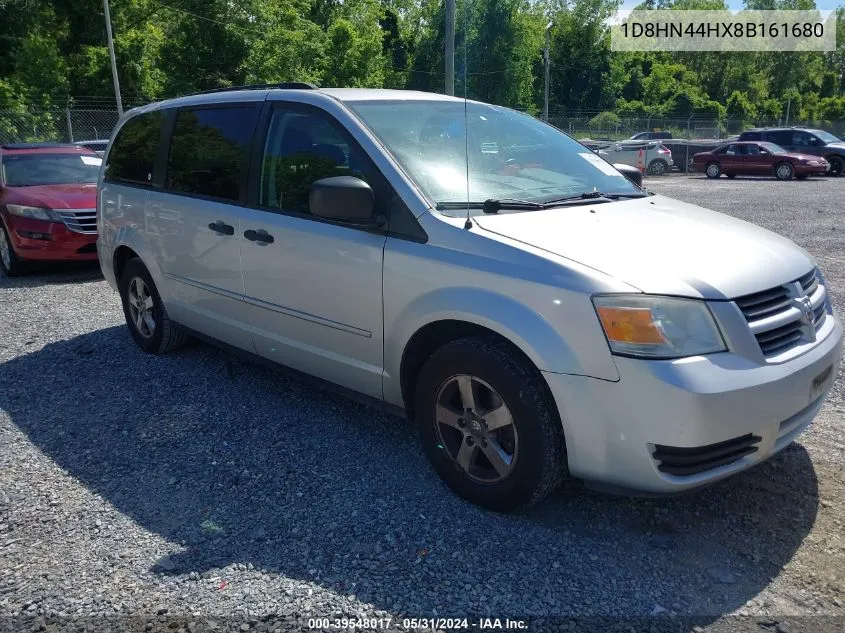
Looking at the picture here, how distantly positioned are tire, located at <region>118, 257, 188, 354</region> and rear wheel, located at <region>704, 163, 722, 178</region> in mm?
25979

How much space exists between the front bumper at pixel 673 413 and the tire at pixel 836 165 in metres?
27.8

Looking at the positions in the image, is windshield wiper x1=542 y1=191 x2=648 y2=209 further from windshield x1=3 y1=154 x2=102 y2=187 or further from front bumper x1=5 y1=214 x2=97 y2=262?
windshield x1=3 y1=154 x2=102 y2=187

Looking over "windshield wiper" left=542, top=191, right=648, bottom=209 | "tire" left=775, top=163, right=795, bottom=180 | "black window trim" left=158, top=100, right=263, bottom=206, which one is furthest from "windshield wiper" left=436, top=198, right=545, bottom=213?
"tire" left=775, top=163, right=795, bottom=180

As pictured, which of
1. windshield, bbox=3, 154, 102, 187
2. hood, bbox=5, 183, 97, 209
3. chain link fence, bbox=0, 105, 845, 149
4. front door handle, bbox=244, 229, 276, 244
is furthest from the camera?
chain link fence, bbox=0, 105, 845, 149

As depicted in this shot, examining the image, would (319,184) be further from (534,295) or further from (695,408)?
→ (695,408)

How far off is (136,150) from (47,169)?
17.5ft

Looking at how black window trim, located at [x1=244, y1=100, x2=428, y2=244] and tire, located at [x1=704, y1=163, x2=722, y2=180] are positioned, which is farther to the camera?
tire, located at [x1=704, y1=163, x2=722, y2=180]

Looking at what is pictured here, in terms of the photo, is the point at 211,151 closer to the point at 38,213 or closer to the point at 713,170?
the point at 38,213

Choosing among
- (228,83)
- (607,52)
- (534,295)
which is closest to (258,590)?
(534,295)

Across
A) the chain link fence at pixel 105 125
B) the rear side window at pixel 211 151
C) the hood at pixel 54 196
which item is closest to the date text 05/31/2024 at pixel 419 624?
the rear side window at pixel 211 151

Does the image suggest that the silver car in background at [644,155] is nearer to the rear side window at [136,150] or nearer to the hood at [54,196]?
the hood at [54,196]

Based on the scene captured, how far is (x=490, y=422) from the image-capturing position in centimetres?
320

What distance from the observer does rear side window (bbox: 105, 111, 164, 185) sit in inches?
212

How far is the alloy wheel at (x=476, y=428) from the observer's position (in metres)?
3.18
